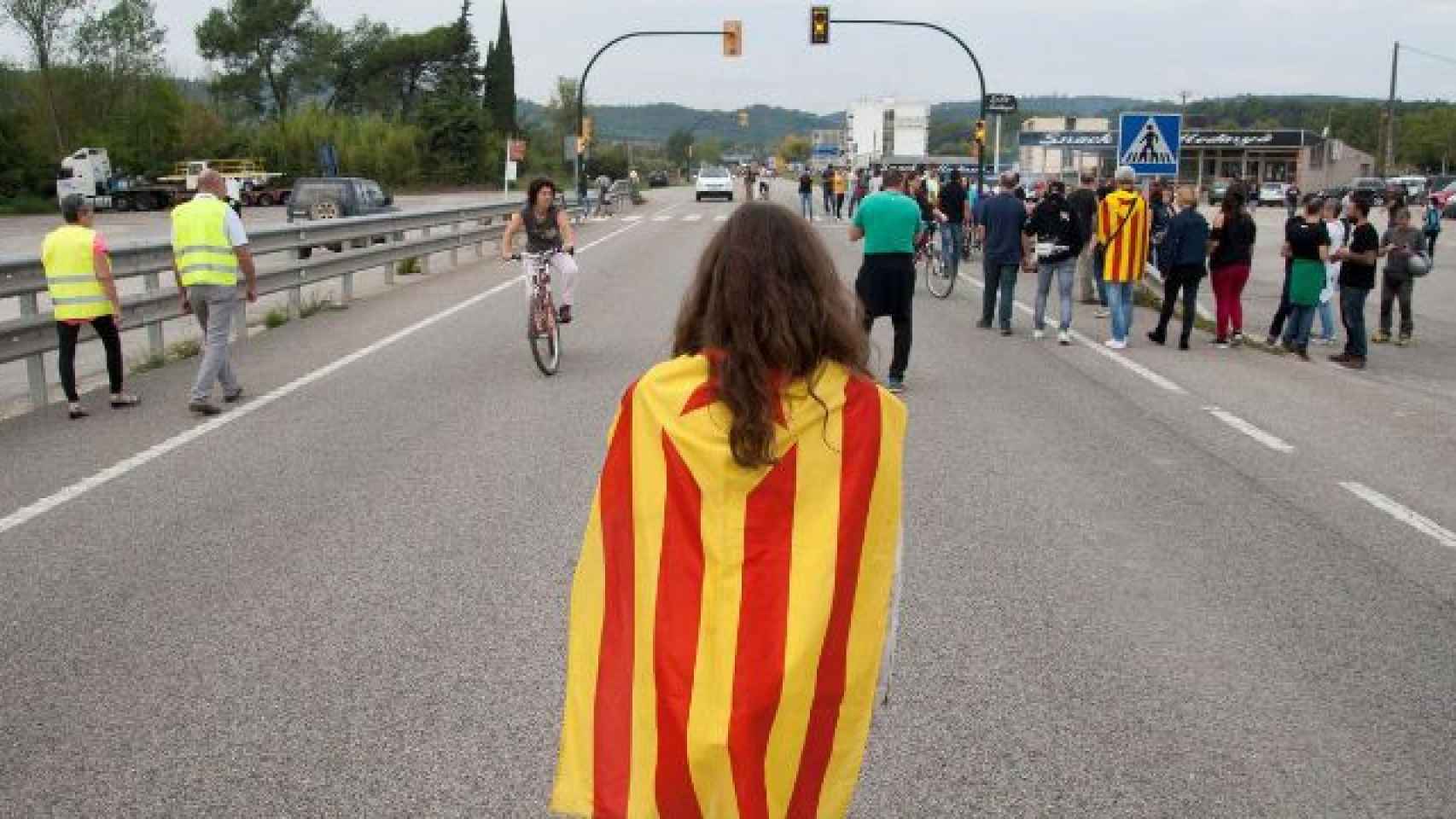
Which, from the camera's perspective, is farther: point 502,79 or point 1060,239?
point 502,79

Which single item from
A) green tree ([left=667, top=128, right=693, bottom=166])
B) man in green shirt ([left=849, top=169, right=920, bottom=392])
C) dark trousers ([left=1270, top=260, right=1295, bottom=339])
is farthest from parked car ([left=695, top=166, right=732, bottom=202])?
green tree ([left=667, top=128, right=693, bottom=166])

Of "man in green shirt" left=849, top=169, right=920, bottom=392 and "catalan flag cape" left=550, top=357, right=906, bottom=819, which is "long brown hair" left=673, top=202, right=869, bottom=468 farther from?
"man in green shirt" left=849, top=169, right=920, bottom=392

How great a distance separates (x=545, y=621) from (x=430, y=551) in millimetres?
1181

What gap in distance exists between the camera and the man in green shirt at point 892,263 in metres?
11.0

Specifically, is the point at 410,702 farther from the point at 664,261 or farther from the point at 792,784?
the point at 664,261

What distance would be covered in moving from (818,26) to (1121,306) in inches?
1165

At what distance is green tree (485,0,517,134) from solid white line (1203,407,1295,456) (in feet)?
319

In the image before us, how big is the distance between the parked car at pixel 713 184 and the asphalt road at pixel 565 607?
57.2 m

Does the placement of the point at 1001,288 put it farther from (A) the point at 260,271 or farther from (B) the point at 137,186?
(B) the point at 137,186

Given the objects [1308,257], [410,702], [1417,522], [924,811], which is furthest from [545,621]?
[1308,257]

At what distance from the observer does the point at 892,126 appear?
270 feet

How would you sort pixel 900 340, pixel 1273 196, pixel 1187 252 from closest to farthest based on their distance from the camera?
pixel 900 340, pixel 1187 252, pixel 1273 196

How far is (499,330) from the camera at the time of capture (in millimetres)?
15156

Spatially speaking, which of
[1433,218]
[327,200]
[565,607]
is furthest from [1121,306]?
[327,200]
